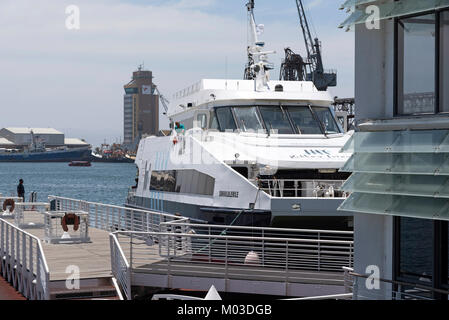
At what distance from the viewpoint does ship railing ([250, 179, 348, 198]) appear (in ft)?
67.2

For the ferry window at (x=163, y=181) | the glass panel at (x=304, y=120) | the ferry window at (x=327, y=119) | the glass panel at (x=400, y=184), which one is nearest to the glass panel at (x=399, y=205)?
the glass panel at (x=400, y=184)

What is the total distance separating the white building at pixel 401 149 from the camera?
30.6 ft

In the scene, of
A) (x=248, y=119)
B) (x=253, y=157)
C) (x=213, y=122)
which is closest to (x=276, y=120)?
(x=248, y=119)

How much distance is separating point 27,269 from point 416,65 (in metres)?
10.1

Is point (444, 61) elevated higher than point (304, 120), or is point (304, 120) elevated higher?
point (304, 120)

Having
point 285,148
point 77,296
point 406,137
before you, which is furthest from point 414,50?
point 285,148

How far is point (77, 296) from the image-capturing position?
1482 cm

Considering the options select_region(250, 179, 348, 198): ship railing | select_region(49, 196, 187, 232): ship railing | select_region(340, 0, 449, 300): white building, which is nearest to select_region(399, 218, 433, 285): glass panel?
select_region(340, 0, 449, 300): white building

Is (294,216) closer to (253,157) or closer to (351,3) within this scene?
(253,157)

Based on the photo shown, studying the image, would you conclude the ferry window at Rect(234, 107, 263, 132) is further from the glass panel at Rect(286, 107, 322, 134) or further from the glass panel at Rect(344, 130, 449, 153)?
the glass panel at Rect(344, 130, 449, 153)

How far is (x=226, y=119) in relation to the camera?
24.9 metres

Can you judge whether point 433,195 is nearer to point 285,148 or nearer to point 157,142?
point 285,148

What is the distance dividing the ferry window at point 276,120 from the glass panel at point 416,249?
14400 mm

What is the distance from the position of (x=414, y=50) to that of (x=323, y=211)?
1064cm
